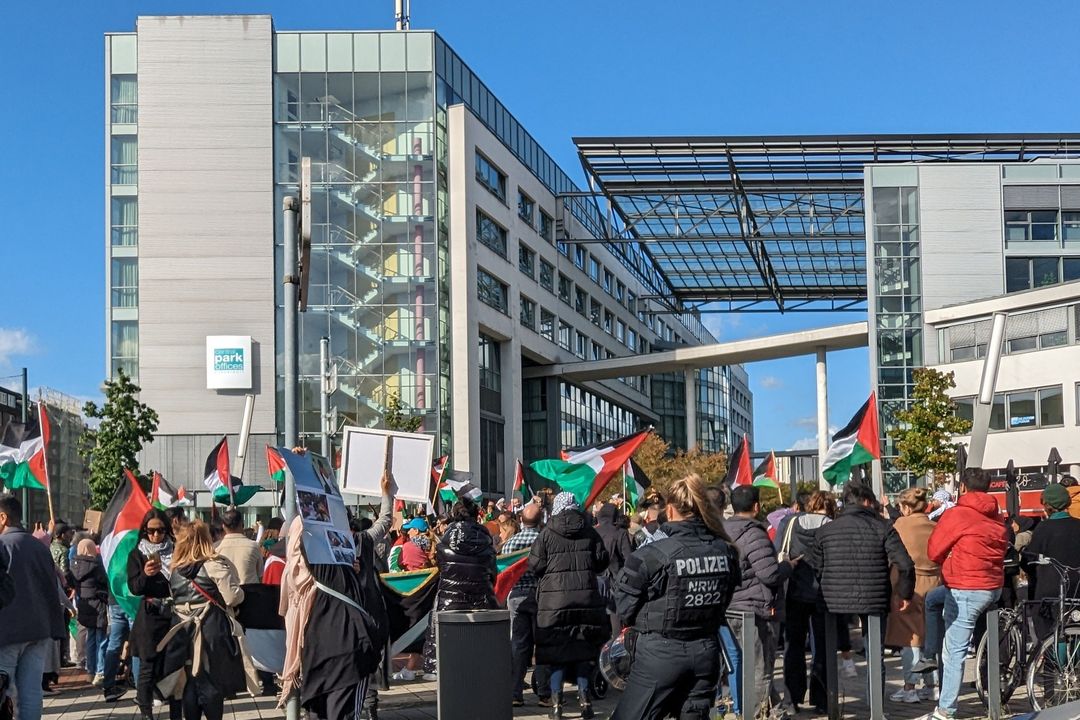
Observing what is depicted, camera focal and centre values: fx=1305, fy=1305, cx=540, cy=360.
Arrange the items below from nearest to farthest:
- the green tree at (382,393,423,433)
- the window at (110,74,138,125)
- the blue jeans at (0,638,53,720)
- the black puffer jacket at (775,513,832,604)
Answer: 1. the blue jeans at (0,638,53,720)
2. the black puffer jacket at (775,513,832,604)
3. the green tree at (382,393,423,433)
4. the window at (110,74,138,125)

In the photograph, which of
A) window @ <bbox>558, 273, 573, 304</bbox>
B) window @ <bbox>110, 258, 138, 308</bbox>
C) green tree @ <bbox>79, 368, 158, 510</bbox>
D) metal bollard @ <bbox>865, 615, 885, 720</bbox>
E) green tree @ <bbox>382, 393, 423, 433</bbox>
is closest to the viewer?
metal bollard @ <bbox>865, 615, 885, 720</bbox>

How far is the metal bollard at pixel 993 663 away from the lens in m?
10.4

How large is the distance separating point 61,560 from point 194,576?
7.13 meters

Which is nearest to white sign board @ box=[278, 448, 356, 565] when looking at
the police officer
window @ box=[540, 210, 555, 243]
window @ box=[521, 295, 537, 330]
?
the police officer

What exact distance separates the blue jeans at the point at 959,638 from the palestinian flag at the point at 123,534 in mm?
6906

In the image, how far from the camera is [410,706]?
12.8 metres

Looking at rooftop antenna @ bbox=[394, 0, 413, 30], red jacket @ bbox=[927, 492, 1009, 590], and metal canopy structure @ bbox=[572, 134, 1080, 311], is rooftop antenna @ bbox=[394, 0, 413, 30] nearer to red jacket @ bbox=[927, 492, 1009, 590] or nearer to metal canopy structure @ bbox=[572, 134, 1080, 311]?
metal canopy structure @ bbox=[572, 134, 1080, 311]

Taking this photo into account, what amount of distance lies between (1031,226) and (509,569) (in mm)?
41700

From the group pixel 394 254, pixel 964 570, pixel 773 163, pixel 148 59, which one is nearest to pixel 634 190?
pixel 773 163

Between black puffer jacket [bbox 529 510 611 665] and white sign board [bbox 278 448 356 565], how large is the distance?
3196mm

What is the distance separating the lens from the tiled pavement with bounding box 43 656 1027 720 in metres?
11.7

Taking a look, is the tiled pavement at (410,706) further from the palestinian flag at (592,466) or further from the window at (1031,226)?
the window at (1031,226)

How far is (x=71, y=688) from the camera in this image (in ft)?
50.4

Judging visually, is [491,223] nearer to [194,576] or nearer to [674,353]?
[674,353]
